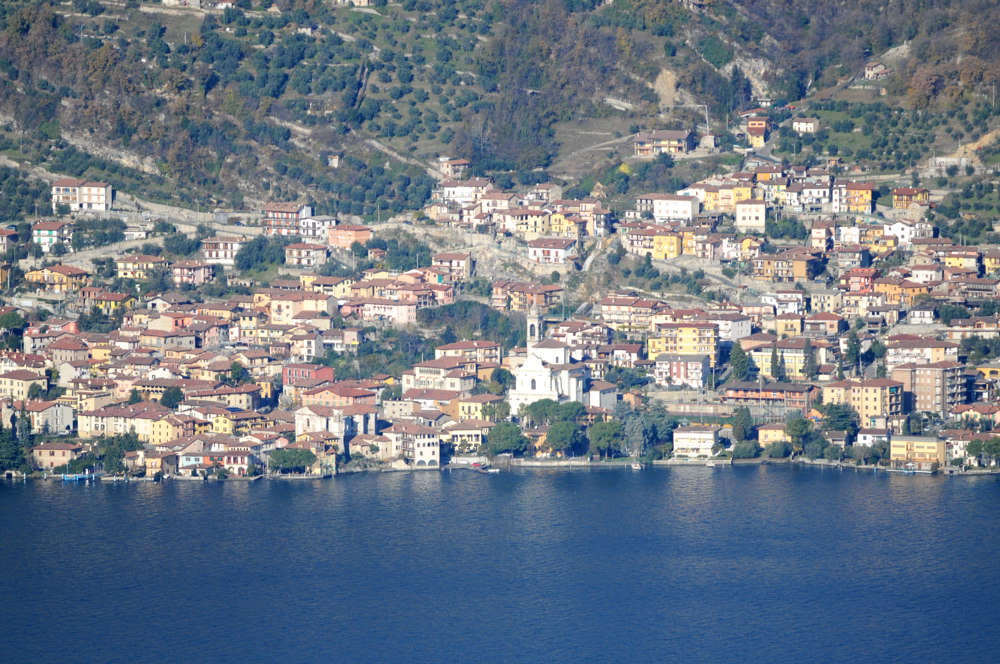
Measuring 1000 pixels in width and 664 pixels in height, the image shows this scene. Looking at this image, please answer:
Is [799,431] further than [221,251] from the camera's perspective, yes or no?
No

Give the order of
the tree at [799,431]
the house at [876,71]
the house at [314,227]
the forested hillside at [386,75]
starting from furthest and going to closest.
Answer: the house at [876,71] → the forested hillside at [386,75] → the house at [314,227] → the tree at [799,431]

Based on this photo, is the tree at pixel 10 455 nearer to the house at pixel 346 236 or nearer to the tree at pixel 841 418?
the house at pixel 346 236

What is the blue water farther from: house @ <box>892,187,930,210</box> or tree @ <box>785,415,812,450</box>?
house @ <box>892,187,930,210</box>

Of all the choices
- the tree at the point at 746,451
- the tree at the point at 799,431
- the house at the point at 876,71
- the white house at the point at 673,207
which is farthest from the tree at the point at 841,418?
the house at the point at 876,71

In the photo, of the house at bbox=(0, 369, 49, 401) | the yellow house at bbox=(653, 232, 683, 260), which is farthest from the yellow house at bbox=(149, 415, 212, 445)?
the yellow house at bbox=(653, 232, 683, 260)

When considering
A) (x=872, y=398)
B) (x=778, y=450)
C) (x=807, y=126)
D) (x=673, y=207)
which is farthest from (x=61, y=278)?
(x=872, y=398)

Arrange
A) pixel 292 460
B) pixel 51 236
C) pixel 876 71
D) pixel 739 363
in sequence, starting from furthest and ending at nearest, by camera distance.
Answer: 1. pixel 876 71
2. pixel 51 236
3. pixel 739 363
4. pixel 292 460

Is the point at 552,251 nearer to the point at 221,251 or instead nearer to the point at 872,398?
the point at 221,251
